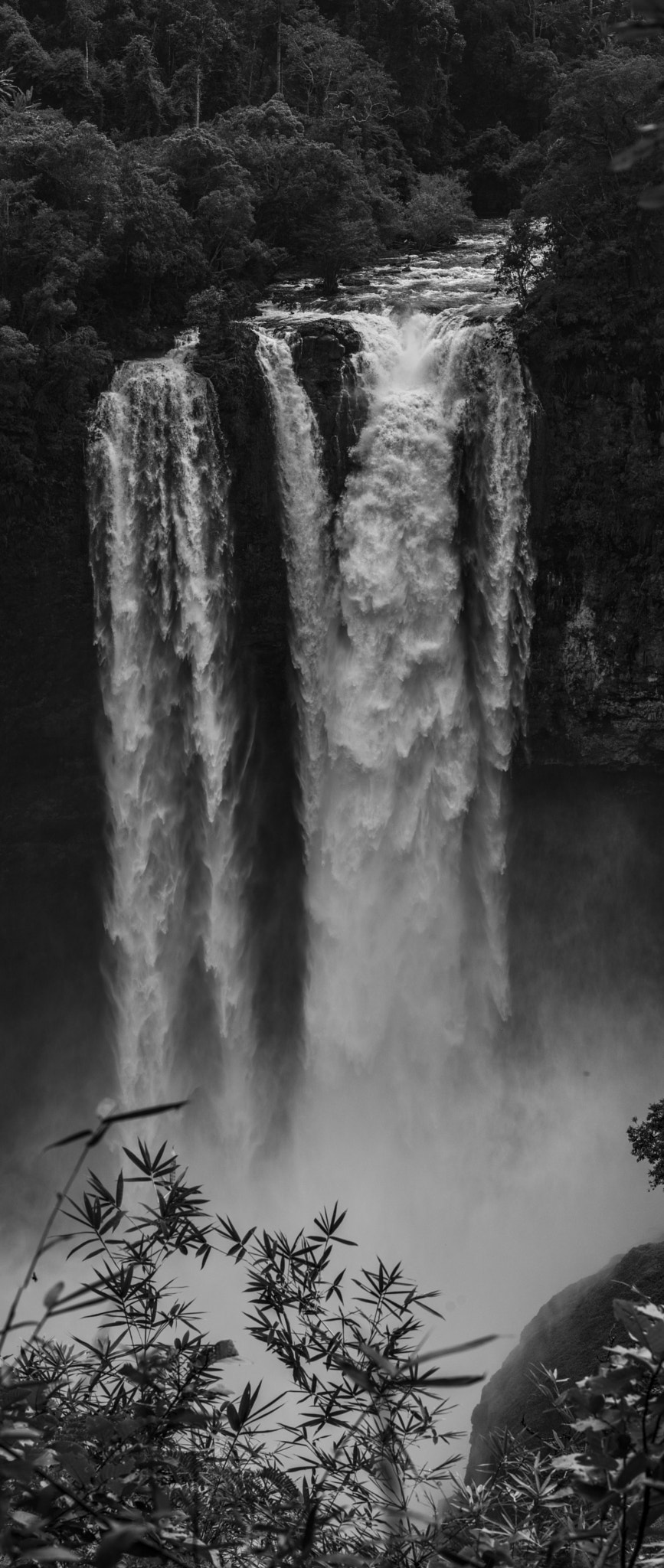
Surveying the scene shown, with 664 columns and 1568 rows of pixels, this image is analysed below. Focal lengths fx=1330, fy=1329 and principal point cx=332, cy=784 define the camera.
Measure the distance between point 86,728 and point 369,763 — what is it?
4.28m

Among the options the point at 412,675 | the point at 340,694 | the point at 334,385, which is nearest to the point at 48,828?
the point at 340,694

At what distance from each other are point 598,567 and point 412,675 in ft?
10.5

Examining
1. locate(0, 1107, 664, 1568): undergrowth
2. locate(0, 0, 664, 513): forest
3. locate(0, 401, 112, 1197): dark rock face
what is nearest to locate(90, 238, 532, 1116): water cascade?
locate(0, 401, 112, 1197): dark rock face

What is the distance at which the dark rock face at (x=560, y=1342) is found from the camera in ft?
45.2

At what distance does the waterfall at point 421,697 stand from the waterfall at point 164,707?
1644mm

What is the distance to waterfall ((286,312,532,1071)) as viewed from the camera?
1888cm

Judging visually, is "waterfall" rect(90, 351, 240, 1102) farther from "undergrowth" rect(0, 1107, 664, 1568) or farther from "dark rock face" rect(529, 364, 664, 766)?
"undergrowth" rect(0, 1107, 664, 1568)

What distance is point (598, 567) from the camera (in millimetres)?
19625

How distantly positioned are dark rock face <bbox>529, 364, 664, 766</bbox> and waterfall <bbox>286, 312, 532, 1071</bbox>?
478 mm

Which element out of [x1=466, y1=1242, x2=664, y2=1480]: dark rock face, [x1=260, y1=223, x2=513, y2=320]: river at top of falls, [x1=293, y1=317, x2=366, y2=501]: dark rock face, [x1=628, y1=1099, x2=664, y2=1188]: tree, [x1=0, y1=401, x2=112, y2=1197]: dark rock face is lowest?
[x1=466, y1=1242, x2=664, y2=1480]: dark rock face

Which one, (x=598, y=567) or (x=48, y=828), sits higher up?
(x=598, y=567)

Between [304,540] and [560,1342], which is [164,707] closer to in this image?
[304,540]

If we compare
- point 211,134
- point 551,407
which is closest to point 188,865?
point 551,407

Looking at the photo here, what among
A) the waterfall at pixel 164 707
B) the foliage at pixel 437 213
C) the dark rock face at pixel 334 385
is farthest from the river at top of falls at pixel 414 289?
the waterfall at pixel 164 707
